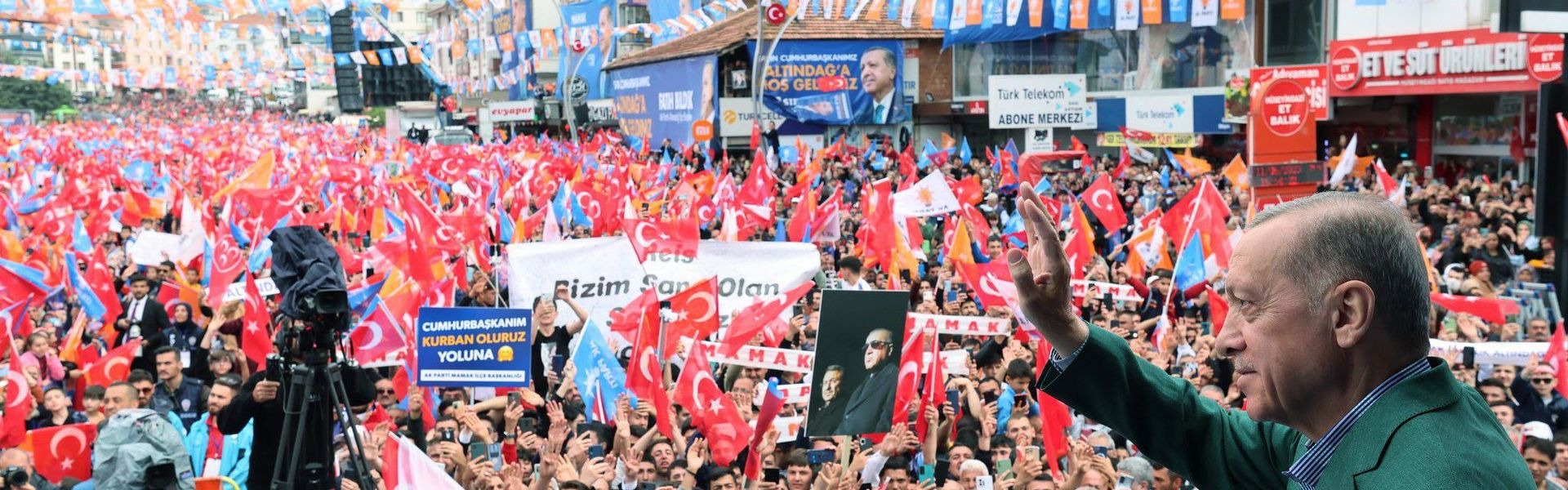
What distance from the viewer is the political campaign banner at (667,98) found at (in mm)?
39562

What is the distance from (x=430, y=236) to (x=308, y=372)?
8614mm

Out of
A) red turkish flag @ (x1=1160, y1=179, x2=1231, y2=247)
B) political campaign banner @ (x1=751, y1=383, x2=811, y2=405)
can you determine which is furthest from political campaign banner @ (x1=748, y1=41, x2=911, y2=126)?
political campaign banner @ (x1=751, y1=383, x2=811, y2=405)

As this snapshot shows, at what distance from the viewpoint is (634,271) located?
12234 mm

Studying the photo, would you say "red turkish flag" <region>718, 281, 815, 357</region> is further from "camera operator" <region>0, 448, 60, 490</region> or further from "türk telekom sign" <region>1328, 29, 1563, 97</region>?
"türk telekom sign" <region>1328, 29, 1563, 97</region>

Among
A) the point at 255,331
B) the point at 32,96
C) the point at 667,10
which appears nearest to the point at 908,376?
the point at 255,331

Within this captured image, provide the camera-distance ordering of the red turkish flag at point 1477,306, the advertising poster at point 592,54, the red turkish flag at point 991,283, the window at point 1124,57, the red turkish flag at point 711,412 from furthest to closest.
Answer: the advertising poster at point 592,54
the window at point 1124,57
the red turkish flag at point 991,283
the red turkish flag at point 1477,306
the red turkish flag at point 711,412

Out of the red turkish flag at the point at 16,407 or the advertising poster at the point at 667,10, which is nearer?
the red turkish flag at the point at 16,407

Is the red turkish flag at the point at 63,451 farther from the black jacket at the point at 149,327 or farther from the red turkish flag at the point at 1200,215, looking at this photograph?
the red turkish flag at the point at 1200,215

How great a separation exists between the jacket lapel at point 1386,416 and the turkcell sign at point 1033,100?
30.5 metres

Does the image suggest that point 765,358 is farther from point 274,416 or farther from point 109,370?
point 109,370

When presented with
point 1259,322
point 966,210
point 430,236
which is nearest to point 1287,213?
point 1259,322

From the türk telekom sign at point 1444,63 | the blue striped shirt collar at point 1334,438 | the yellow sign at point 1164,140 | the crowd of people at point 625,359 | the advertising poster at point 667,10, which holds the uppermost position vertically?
the advertising poster at point 667,10

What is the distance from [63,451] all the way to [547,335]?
3.71m

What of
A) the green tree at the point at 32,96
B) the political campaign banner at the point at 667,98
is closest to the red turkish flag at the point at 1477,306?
the political campaign banner at the point at 667,98
